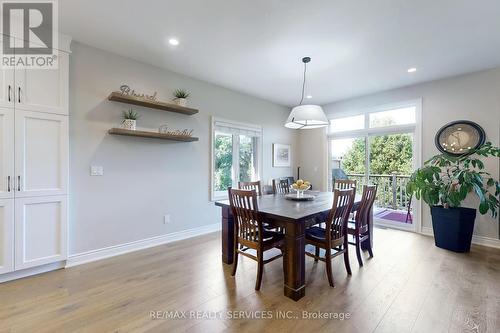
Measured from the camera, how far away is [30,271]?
2.49m

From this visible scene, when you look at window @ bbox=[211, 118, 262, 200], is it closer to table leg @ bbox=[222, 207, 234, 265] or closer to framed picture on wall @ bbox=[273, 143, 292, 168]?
framed picture on wall @ bbox=[273, 143, 292, 168]

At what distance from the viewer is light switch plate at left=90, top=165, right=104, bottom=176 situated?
293 centimetres

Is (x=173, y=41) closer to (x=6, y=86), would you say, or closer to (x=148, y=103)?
(x=148, y=103)

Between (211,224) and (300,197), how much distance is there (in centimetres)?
193

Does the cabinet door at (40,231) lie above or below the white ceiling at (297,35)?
below

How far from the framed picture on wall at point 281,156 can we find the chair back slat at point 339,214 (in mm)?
2994

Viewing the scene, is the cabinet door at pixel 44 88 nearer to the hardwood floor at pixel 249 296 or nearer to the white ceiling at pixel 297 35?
the white ceiling at pixel 297 35

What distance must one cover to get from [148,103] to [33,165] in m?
1.46

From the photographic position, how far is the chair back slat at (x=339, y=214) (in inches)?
89.3

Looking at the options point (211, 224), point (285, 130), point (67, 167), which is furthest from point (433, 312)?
point (285, 130)

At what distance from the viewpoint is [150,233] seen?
11.3 ft

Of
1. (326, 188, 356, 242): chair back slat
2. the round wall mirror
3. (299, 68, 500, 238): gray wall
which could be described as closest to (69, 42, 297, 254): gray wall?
(326, 188, 356, 242): chair back slat

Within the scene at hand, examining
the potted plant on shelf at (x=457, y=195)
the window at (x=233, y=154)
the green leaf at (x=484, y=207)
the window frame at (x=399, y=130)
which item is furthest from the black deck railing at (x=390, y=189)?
the window at (x=233, y=154)

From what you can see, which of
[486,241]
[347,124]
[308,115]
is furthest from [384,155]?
[308,115]
